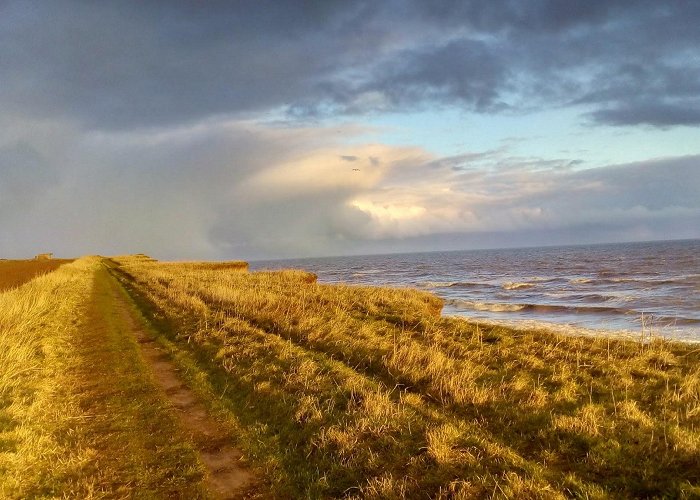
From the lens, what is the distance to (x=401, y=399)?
379 inches

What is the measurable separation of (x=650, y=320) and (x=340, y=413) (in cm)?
2178

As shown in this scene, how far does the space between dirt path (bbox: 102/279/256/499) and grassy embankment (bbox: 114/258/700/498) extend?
0.34 meters

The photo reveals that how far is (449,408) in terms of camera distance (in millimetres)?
9469

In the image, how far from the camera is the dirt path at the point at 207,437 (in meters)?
6.87

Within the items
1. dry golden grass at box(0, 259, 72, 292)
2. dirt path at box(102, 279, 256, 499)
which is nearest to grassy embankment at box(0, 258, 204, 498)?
dirt path at box(102, 279, 256, 499)

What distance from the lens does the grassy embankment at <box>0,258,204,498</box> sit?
22.6 feet

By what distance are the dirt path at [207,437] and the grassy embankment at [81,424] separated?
242 mm

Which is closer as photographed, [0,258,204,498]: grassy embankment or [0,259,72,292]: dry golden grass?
[0,258,204,498]: grassy embankment

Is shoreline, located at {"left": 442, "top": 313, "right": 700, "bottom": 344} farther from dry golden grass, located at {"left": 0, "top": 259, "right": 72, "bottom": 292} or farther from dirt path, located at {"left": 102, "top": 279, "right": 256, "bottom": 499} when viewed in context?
dry golden grass, located at {"left": 0, "top": 259, "right": 72, "bottom": 292}

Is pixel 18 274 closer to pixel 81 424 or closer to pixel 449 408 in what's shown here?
pixel 81 424

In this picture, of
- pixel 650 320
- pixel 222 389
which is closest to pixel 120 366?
pixel 222 389

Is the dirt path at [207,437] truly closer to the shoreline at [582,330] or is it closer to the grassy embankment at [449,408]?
the grassy embankment at [449,408]

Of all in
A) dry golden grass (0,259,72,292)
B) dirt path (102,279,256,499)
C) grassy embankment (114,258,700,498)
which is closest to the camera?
grassy embankment (114,258,700,498)

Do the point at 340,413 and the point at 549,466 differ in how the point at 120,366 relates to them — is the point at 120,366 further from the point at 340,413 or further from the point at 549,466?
the point at 549,466
